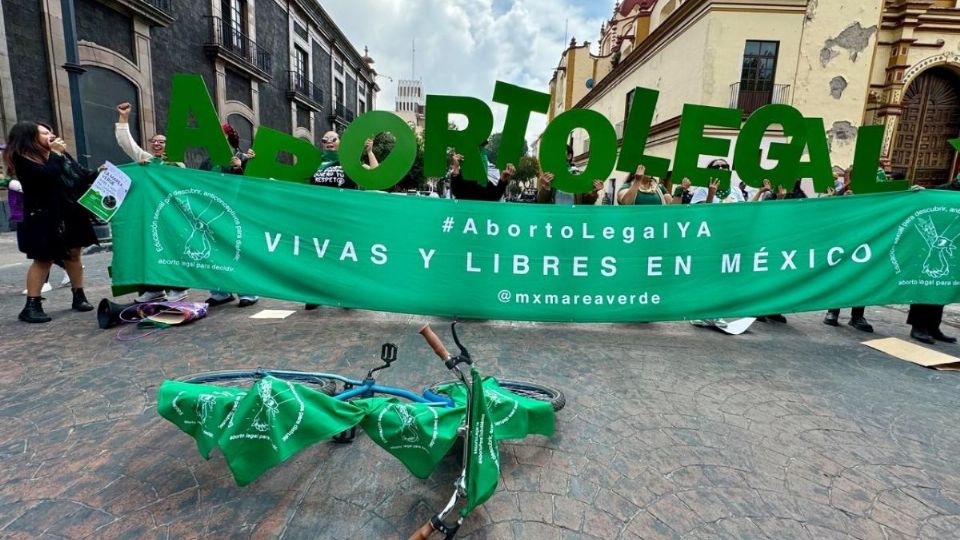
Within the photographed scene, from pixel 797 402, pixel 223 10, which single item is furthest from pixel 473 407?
pixel 223 10

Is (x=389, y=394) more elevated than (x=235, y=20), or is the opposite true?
(x=235, y=20)

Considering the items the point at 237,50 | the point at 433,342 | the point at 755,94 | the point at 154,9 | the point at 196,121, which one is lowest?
the point at 433,342

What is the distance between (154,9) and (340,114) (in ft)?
74.5

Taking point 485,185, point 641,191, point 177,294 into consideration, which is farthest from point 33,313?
point 641,191

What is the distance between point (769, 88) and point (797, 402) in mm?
17844

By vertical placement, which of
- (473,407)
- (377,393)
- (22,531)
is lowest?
(22,531)

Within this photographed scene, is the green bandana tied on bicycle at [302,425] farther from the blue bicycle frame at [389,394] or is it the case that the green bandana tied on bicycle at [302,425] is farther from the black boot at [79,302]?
the black boot at [79,302]

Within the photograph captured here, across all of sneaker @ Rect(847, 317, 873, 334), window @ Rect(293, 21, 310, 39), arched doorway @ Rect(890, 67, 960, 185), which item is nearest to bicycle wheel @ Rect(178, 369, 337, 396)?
sneaker @ Rect(847, 317, 873, 334)

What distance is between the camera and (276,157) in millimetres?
4410

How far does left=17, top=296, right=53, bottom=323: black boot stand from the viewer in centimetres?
432

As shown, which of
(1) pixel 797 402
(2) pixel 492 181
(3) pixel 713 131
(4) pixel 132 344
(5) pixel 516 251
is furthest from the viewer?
(3) pixel 713 131

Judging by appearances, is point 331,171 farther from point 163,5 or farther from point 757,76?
point 757,76

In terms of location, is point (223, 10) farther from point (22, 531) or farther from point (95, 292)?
point (22, 531)

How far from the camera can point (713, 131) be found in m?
16.2
